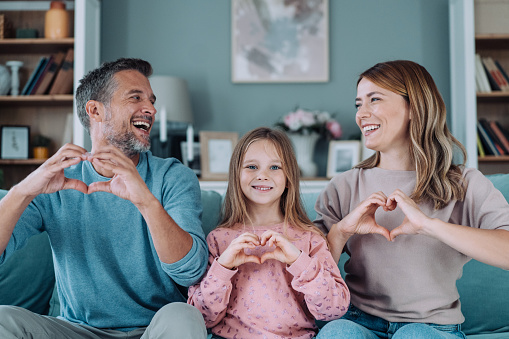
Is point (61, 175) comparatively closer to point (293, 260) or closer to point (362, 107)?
point (293, 260)

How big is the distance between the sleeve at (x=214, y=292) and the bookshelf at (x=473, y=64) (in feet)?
8.57

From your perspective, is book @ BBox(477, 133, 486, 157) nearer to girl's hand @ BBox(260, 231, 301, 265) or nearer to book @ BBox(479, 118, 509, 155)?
book @ BBox(479, 118, 509, 155)

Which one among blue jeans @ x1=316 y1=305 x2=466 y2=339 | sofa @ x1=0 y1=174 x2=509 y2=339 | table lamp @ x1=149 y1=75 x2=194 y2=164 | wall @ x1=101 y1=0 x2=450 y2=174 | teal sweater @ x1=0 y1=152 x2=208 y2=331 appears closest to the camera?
blue jeans @ x1=316 y1=305 x2=466 y2=339

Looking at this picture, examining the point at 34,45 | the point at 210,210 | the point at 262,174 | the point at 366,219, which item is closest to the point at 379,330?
the point at 366,219

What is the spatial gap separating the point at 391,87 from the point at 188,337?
3.10 ft

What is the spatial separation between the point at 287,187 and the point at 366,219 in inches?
11.9

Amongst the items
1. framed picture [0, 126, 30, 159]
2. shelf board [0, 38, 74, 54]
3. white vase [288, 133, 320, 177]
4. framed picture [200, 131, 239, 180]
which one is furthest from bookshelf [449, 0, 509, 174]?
framed picture [0, 126, 30, 159]

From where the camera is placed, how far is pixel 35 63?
373 centimetres

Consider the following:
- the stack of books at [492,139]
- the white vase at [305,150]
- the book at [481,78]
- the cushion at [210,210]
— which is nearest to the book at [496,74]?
the book at [481,78]

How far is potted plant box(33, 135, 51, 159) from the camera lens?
3.59 m

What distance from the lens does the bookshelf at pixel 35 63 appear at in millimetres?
3527

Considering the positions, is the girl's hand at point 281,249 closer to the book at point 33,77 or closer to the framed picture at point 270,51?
the framed picture at point 270,51

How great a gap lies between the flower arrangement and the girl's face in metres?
1.87

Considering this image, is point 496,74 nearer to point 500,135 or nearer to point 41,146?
point 500,135
